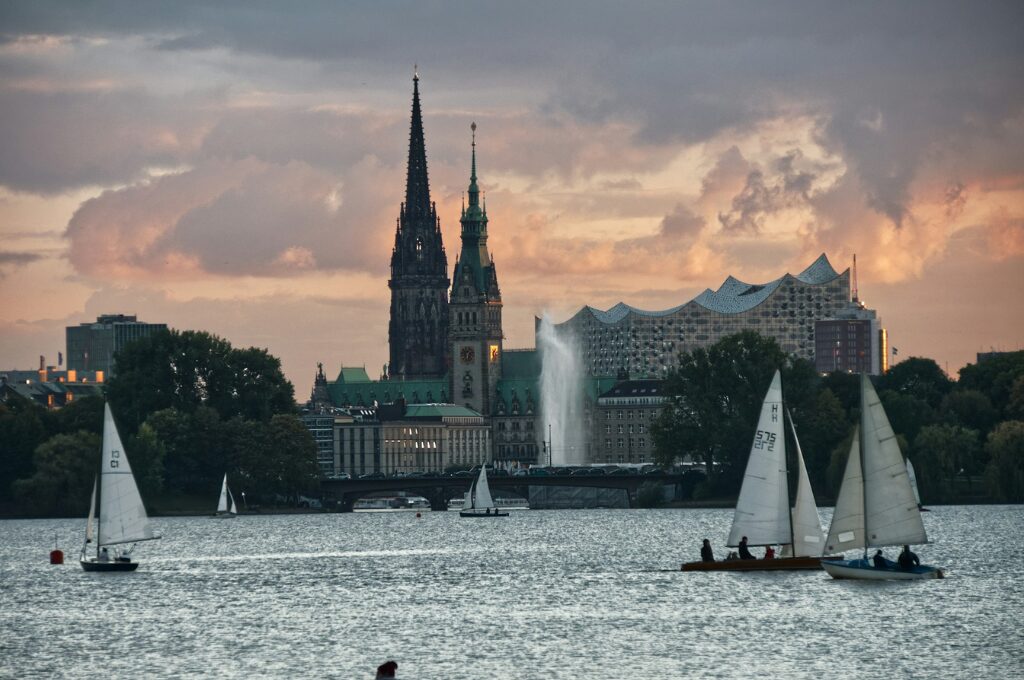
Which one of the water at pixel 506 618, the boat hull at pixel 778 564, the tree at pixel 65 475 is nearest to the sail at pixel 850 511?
the water at pixel 506 618

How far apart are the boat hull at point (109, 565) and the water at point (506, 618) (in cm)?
125

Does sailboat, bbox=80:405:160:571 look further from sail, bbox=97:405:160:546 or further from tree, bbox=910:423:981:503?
tree, bbox=910:423:981:503

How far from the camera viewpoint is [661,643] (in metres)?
79.3

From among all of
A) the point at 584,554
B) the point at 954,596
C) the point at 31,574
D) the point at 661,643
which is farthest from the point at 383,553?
the point at 661,643

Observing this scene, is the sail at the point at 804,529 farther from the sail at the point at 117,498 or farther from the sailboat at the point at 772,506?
the sail at the point at 117,498

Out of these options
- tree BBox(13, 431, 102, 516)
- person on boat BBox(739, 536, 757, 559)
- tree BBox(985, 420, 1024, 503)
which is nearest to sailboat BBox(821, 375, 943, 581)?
person on boat BBox(739, 536, 757, 559)

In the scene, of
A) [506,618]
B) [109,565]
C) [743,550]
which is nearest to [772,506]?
[743,550]

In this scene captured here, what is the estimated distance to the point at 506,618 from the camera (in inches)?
3524

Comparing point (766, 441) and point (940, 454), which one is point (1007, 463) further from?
point (766, 441)

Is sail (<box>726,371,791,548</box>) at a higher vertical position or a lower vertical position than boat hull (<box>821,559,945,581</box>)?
higher

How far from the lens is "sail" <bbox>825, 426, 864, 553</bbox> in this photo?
90.0m

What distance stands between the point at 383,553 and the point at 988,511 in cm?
6268

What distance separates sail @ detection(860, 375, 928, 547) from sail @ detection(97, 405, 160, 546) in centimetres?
3398

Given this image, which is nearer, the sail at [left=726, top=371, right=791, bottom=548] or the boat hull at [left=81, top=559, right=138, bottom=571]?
the sail at [left=726, top=371, right=791, bottom=548]
